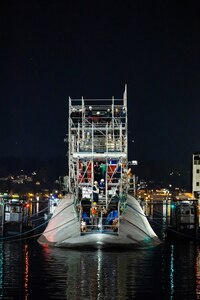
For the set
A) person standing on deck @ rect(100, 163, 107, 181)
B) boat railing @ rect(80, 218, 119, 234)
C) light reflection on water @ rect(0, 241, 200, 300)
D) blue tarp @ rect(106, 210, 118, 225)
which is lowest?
light reflection on water @ rect(0, 241, 200, 300)

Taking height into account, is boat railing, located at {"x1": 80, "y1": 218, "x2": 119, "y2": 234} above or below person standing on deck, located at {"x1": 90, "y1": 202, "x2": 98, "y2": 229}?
below

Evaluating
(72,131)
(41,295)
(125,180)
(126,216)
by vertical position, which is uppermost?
(72,131)

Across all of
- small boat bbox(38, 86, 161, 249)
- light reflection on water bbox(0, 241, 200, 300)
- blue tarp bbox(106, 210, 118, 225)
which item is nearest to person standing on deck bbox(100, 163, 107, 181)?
small boat bbox(38, 86, 161, 249)

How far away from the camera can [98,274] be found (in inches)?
1210

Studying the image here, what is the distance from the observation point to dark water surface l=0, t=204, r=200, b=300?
84.4ft

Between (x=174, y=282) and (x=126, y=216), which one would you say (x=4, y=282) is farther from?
(x=126, y=216)

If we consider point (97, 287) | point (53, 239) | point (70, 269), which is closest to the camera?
point (97, 287)

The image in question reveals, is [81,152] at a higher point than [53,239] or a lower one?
higher

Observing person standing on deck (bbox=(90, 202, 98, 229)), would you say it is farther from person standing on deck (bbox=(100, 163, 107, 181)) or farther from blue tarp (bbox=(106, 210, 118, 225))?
person standing on deck (bbox=(100, 163, 107, 181))

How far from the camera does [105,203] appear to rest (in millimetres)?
44625

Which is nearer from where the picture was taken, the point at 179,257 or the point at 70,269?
the point at 70,269

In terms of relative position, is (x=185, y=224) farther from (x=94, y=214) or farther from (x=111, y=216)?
(x=94, y=214)

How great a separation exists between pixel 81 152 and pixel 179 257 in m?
11.1

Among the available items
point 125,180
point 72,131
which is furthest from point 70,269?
point 72,131
